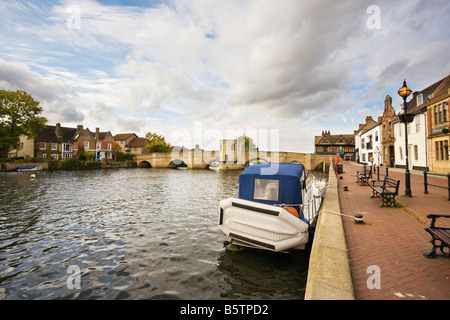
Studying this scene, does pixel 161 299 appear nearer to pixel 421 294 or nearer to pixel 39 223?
pixel 421 294

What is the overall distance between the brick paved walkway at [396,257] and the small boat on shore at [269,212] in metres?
1.37

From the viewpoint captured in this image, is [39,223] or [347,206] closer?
[347,206]

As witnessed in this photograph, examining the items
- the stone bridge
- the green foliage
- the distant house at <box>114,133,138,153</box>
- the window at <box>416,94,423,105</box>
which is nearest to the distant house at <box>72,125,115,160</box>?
the green foliage

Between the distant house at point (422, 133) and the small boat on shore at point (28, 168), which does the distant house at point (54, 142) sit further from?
the distant house at point (422, 133)

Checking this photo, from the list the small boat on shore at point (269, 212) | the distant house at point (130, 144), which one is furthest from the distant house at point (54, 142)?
the small boat on shore at point (269, 212)

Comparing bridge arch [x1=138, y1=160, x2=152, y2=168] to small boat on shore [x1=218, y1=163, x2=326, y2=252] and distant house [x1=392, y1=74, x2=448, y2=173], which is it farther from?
small boat on shore [x1=218, y1=163, x2=326, y2=252]

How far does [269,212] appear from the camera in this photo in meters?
6.23

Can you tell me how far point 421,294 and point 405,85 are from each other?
988 centimetres

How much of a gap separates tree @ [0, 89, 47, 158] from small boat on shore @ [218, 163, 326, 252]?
5495cm

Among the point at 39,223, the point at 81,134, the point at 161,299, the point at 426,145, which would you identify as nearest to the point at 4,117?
the point at 81,134

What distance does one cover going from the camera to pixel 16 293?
527cm

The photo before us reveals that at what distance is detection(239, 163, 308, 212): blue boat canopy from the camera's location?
7.43 m

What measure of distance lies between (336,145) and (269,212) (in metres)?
79.7
